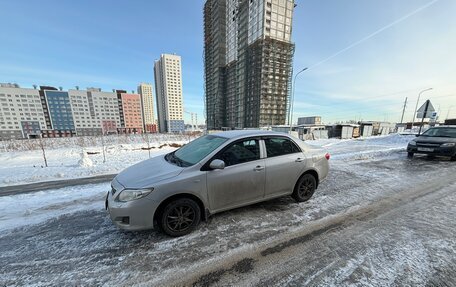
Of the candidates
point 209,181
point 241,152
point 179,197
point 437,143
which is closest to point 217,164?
point 209,181

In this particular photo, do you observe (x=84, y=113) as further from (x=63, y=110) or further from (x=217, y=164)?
(x=217, y=164)

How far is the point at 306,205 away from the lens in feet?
12.5

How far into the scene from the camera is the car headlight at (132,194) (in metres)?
2.52

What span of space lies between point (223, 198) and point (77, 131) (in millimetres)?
96459

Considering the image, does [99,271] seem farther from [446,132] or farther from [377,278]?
[446,132]

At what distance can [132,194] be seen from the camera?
254cm

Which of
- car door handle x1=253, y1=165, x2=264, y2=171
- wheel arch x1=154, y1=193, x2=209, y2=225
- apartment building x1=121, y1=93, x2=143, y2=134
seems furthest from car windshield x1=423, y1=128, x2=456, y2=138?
apartment building x1=121, y1=93, x2=143, y2=134

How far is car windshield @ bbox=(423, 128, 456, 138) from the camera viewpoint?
7.75 metres

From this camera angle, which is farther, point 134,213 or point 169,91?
point 169,91

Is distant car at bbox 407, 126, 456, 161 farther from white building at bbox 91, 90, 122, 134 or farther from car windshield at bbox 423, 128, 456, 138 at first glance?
white building at bbox 91, 90, 122, 134

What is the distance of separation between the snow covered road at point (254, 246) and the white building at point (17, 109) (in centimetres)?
9060

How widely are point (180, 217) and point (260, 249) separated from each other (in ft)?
4.17

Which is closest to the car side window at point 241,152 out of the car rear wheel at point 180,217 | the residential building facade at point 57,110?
the car rear wheel at point 180,217

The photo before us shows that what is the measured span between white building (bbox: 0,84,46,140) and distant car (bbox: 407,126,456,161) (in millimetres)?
95966
